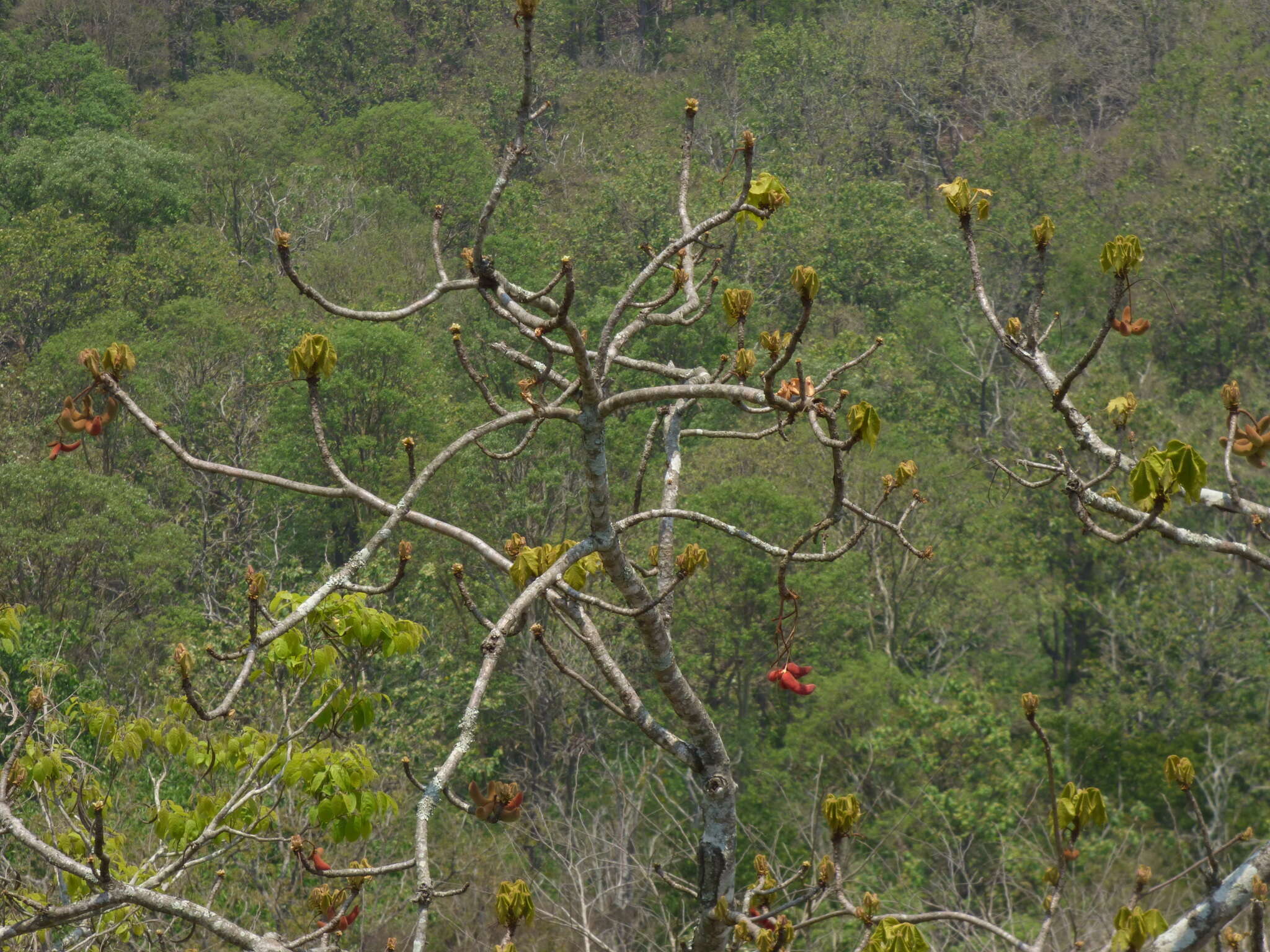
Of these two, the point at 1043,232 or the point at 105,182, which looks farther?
the point at 105,182

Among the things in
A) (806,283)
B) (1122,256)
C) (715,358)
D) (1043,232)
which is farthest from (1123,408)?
(715,358)

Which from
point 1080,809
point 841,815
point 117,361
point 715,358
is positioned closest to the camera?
point 117,361

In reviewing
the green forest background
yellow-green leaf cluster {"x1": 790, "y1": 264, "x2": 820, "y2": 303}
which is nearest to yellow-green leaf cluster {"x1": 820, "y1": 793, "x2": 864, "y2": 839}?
yellow-green leaf cluster {"x1": 790, "y1": 264, "x2": 820, "y2": 303}

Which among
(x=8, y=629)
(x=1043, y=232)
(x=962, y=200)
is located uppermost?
(x=962, y=200)

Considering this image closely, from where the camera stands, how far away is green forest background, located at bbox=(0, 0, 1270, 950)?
22062 millimetres

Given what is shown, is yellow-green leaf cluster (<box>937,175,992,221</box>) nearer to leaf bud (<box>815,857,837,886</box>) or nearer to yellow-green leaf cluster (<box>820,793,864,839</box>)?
yellow-green leaf cluster (<box>820,793,864,839</box>)

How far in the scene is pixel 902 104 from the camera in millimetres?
54719

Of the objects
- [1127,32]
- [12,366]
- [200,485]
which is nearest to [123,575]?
[200,485]

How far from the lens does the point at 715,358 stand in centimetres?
3497

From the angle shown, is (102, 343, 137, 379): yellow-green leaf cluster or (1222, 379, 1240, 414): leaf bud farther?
(1222, 379, 1240, 414): leaf bud

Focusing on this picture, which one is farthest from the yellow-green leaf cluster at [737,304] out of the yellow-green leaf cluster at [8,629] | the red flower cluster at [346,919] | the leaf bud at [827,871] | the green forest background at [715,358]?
the yellow-green leaf cluster at [8,629]

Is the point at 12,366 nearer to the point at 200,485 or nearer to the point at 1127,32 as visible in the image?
the point at 200,485

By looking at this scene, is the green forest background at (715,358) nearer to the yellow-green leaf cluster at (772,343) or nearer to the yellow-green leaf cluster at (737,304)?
the yellow-green leaf cluster at (737,304)

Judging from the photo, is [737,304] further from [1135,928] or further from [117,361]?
[1135,928]
